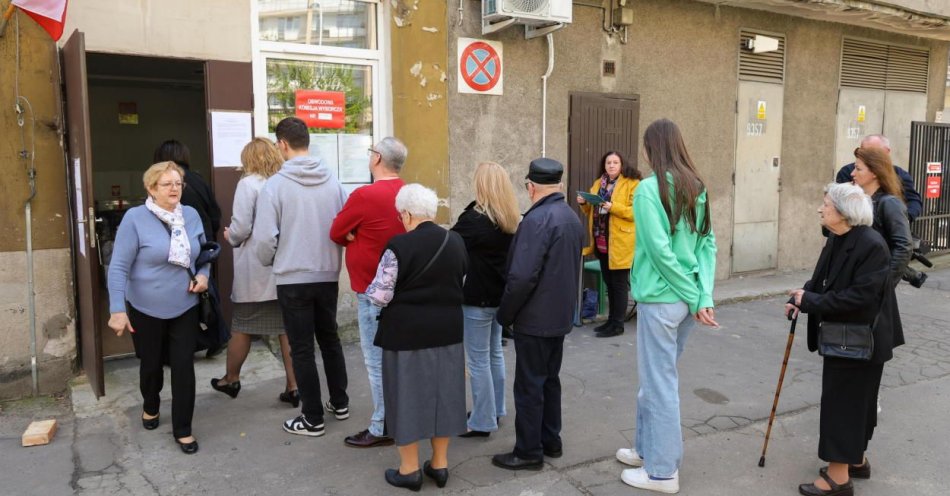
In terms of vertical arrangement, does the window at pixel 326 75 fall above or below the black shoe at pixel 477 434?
above

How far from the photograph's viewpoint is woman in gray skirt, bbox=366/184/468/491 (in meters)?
3.39

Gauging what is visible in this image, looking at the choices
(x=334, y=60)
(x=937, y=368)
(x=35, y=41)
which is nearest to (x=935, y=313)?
(x=937, y=368)

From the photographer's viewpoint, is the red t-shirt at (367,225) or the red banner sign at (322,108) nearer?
the red t-shirt at (367,225)

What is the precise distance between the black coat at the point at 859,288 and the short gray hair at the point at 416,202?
192cm

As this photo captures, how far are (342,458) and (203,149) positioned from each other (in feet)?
25.4

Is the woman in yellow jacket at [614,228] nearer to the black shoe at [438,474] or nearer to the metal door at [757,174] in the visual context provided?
the metal door at [757,174]

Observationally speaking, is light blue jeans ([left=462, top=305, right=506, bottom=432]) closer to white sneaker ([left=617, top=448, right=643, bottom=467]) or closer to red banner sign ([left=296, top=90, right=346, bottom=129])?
white sneaker ([left=617, top=448, right=643, bottom=467])

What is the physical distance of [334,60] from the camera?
6.33 m

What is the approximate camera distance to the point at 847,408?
3.57 m

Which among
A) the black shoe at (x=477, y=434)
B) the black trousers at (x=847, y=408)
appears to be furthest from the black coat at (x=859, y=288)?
the black shoe at (x=477, y=434)

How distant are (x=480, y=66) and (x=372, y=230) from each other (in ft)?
10.9

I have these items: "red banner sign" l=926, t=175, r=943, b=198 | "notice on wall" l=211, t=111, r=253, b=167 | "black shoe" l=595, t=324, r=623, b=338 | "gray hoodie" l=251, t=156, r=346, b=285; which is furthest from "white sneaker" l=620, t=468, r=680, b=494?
"red banner sign" l=926, t=175, r=943, b=198

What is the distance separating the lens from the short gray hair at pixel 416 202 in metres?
3.46

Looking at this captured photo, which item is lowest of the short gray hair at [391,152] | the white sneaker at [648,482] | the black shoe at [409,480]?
the white sneaker at [648,482]
